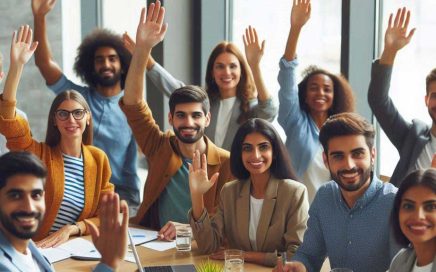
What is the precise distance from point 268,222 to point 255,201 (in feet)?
0.41

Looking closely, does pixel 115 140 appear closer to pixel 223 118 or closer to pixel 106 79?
pixel 106 79

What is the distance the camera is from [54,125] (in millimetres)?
3762

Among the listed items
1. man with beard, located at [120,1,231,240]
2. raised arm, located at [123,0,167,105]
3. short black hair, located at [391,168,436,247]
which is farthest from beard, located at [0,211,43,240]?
raised arm, located at [123,0,167,105]

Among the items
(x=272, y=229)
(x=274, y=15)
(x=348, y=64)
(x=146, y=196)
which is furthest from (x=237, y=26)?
(x=272, y=229)

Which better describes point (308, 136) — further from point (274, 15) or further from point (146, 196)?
point (274, 15)

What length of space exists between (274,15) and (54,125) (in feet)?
6.85

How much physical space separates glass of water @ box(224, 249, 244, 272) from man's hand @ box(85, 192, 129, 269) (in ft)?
2.92

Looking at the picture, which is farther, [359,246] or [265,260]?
[265,260]

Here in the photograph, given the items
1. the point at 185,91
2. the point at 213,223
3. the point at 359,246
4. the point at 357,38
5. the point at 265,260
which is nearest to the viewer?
the point at 359,246

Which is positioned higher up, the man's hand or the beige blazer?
the man's hand

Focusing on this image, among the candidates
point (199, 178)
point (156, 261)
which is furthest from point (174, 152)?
point (156, 261)

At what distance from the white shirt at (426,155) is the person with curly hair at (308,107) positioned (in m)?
0.59

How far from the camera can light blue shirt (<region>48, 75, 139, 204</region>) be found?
458 centimetres

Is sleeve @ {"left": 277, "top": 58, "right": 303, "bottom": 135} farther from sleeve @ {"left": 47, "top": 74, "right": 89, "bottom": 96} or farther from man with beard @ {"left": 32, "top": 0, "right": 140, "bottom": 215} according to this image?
sleeve @ {"left": 47, "top": 74, "right": 89, "bottom": 96}
